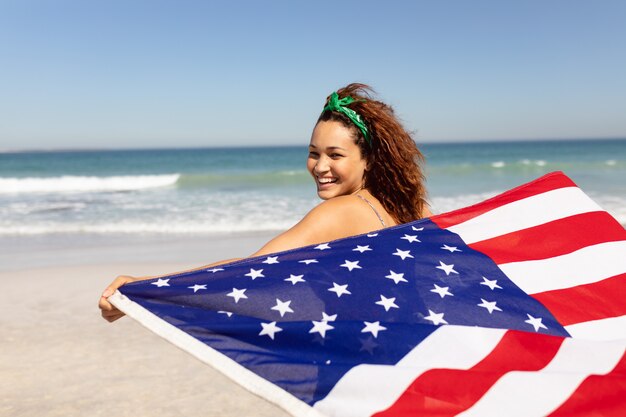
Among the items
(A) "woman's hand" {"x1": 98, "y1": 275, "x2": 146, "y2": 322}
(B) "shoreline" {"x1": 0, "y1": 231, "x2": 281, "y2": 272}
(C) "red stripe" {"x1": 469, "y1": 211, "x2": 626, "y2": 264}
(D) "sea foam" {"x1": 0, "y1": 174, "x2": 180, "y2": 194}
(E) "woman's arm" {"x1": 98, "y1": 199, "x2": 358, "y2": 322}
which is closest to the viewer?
(A) "woman's hand" {"x1": 98, "y1": 275, "x2": 146, "y2": 322}

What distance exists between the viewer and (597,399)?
1.94 metres

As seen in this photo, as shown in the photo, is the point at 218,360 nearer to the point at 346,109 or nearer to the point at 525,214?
the point at 346,109

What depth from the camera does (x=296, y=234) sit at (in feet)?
8.36

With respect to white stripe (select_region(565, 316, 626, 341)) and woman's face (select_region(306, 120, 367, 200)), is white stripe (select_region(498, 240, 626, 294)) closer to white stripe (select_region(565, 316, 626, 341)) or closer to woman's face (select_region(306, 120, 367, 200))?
white stripe (select_region(565, 316, 626, 341))

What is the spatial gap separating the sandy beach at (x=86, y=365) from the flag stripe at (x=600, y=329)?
5.97 feet

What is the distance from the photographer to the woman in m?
2.77

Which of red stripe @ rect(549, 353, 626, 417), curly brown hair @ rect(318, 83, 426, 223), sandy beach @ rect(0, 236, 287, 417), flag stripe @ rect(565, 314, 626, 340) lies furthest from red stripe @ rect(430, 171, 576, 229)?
sandy beach @ rect(0, 236, 287, 417)

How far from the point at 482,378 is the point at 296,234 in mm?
958

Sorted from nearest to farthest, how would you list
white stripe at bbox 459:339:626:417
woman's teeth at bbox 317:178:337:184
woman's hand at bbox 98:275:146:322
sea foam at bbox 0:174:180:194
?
white stripe at bbox 459:339:626:417, woman's hand at bbox 98:275:146:322, woman's teeth at bbox 317:178:337:184, sea foam at bbox 0:174:180:194

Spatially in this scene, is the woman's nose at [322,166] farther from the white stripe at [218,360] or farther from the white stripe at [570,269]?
the white stripe at [218,360]

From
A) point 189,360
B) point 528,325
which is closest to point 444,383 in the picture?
point 528,325

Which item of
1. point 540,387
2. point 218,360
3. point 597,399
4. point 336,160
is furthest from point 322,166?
point 597,399

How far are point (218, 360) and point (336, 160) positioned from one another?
1.10 meters

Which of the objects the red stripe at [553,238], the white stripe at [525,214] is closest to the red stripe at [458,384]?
the red stripe at [553,238]
